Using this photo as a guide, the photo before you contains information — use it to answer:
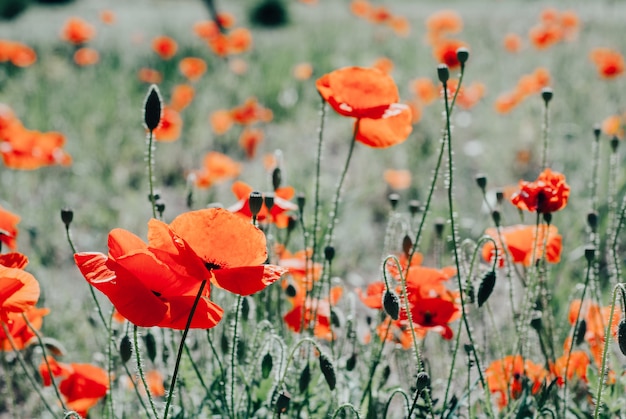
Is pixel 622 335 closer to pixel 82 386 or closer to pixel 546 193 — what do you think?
pixel 546 193

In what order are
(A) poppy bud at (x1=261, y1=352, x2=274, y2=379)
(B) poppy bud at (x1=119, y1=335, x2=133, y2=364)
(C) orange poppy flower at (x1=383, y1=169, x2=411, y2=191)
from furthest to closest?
(C) orange poppy flower at (x1=383, y1=169, x2=411, y2=191) < (A) poppy bud at (x1=261, y1=352, x2=274, y2=379) < (B) poppy bud at (x1=119, y1=335, x2=133, y2=364)

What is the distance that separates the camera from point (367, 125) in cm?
191

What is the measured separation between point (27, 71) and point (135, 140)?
82.1 inches

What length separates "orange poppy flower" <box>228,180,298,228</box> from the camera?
70.9 inches

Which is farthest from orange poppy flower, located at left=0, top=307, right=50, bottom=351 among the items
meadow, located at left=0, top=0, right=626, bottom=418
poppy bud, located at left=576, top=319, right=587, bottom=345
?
poppy bud, located at left=576, top=319, right=587, bottom=345

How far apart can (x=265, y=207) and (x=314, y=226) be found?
170 millimetres

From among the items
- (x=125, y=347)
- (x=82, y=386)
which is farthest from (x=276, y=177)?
(x=82, y=386)

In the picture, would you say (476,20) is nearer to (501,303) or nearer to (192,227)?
(501,303)

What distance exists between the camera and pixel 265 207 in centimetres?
193

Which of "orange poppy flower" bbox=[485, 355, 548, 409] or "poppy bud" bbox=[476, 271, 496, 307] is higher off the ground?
"poppy bud" bbox=[476, 271, 496, 307]

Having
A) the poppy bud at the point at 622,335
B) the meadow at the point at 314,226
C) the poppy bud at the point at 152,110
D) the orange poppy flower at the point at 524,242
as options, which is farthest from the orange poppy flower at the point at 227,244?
the orange poppy flower at the point at 524,242

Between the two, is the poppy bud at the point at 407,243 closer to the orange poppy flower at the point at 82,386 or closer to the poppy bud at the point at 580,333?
the poppy bud at the point at 580,333

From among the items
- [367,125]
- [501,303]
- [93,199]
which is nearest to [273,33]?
[93,199]

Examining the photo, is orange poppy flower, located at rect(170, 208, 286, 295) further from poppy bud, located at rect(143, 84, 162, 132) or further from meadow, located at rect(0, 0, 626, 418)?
poppy bud, located at rect(143, 84, 162, 132)
